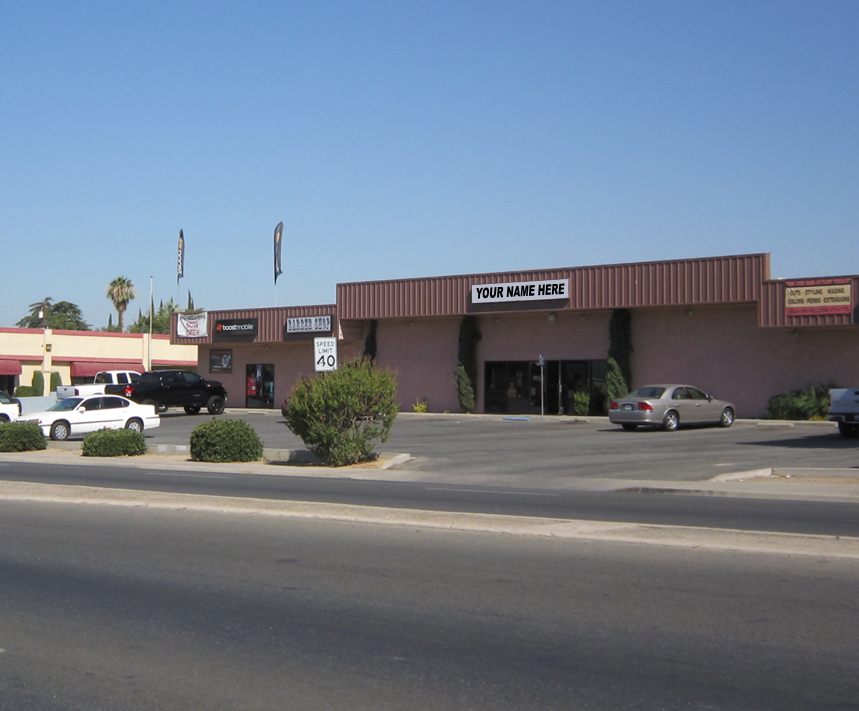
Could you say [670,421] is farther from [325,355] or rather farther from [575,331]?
[325,355]

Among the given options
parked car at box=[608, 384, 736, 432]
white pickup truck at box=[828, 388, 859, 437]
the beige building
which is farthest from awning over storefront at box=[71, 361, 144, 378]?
white pickup truck at box=[828, 388, 859, 437]

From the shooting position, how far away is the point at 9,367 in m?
61.1

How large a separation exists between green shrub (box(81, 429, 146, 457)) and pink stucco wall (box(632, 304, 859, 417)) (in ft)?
66.2

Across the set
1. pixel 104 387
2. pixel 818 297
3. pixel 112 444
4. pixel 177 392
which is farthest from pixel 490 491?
pixel 177 392

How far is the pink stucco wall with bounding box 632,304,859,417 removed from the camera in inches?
1284

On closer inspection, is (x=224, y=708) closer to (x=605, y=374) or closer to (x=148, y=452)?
(x=148, y=452)

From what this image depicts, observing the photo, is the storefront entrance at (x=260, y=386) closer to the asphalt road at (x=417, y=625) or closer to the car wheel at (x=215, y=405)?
the car wheel at (x=215, y=405)

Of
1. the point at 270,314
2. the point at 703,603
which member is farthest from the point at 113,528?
the point at 270,314

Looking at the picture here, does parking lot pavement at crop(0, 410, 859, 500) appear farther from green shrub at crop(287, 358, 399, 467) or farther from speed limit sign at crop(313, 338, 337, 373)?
speed limit sign at crop(313, 338, 337, 373)

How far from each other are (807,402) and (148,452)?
21635 mm

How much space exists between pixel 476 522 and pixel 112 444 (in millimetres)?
15933

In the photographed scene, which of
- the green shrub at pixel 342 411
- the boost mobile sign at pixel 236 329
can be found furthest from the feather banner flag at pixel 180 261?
the green shrub at pixel 342 411

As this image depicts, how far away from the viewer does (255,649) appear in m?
6.14

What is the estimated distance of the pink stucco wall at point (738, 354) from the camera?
32.6 meters
